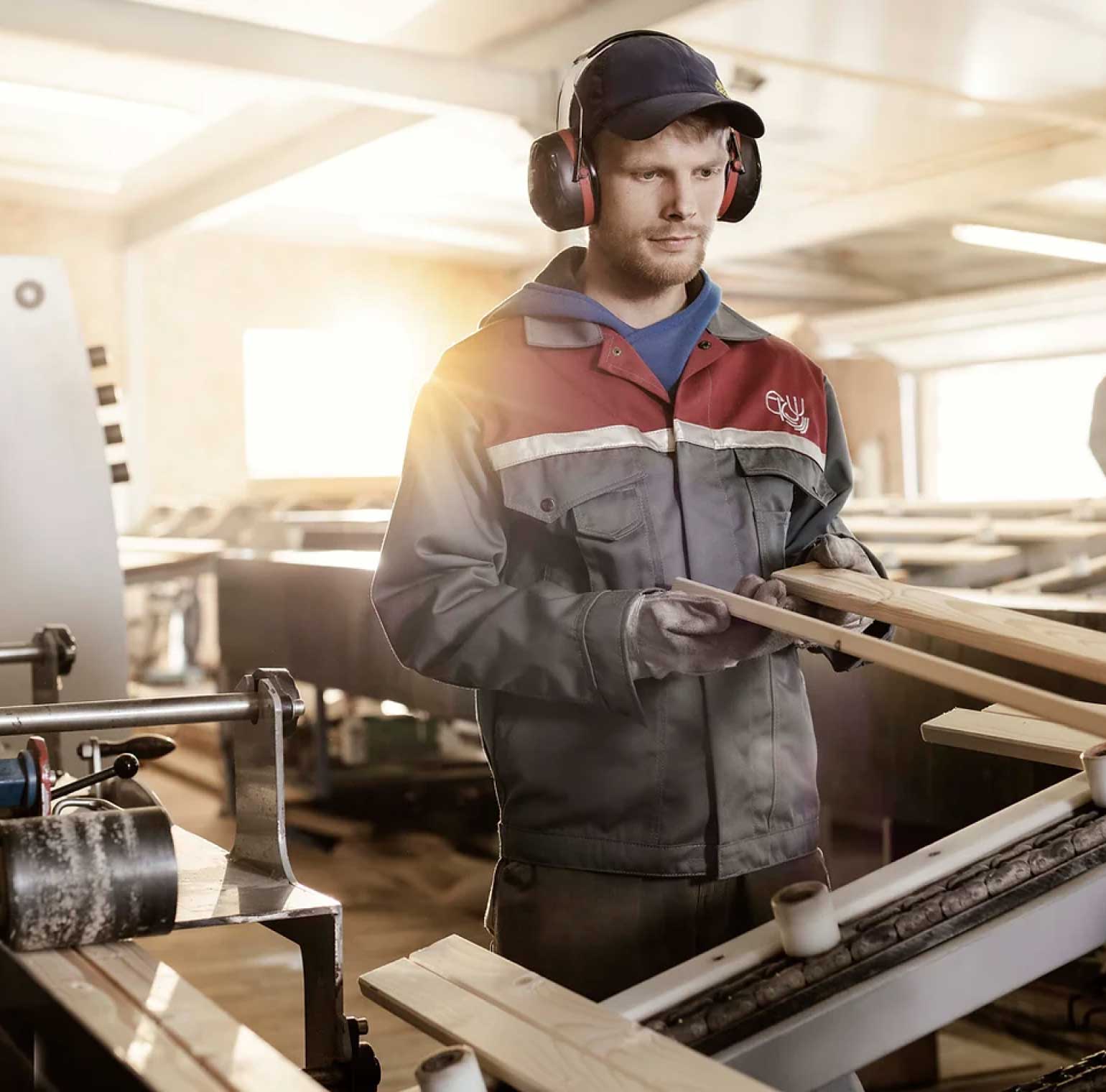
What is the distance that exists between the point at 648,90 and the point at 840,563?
51cm

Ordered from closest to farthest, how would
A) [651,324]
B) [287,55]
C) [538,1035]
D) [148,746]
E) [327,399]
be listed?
1. [538,1035]
2. [651,324]
3. [148,746]
4. [287,55]
5. [327,399]

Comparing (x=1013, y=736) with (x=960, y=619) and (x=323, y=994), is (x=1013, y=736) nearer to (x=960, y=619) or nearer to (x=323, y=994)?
(x=960, y=619)

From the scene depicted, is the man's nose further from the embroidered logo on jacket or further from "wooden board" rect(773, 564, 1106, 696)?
"wooden board" rect(773, 564, 1106, 696)

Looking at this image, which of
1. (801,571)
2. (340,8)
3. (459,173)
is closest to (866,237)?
(459,173)

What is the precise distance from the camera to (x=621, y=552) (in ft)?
4.42

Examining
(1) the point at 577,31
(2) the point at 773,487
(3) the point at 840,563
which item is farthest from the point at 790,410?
(1) the point at 577,31

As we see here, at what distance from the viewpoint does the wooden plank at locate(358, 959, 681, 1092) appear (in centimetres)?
82

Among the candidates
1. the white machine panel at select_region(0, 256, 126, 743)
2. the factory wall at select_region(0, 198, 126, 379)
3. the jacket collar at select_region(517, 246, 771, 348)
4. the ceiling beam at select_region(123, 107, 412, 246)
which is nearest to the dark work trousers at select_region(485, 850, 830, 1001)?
the jacket collar at select_region(517, 246, 771, 348)

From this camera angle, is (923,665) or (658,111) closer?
(923,665)

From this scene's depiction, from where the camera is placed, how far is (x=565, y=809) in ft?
4.51

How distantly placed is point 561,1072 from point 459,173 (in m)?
8.12

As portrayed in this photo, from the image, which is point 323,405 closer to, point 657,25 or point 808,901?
point 657,25

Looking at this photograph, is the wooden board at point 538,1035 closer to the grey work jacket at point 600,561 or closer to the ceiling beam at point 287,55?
the grey work jacket at point 600,561

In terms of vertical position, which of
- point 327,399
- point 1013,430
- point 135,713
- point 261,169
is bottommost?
point 135,713
